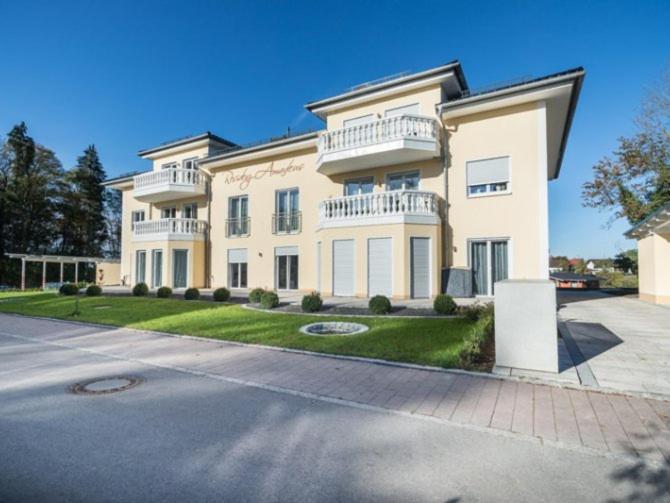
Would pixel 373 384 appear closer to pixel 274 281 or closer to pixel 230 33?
pixel 274 281

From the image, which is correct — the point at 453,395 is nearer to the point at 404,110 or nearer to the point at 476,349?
the point at 476,349

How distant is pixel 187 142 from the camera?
867 inches

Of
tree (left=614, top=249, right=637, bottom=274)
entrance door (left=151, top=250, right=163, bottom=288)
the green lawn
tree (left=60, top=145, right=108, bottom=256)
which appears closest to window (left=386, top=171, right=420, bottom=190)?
the green lawn

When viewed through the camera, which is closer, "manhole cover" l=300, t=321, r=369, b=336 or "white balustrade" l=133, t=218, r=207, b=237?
"manhole cover" l=300, t=321, r=369, b=336

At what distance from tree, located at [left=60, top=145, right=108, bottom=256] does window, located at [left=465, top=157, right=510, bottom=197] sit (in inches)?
1655

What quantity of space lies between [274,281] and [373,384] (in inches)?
564

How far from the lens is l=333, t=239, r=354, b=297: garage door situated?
47.6 ft

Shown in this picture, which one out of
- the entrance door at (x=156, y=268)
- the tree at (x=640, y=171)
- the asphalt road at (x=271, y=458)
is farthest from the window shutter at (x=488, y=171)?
the entrance door at (x=156, y=268)

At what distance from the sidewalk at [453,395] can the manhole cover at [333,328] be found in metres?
1.95

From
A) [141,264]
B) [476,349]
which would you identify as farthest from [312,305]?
[141,264]

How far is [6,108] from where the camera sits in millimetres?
33031

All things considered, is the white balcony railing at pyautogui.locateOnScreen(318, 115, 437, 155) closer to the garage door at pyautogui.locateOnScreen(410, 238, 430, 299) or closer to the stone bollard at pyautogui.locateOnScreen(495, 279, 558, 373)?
the garage door at pyautogui.locateOnScreen(410, 238, 430, 299)

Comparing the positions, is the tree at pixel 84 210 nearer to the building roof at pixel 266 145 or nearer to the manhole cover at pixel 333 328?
the building roof at pixel 266 145

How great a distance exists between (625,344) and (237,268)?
17.7 metres
